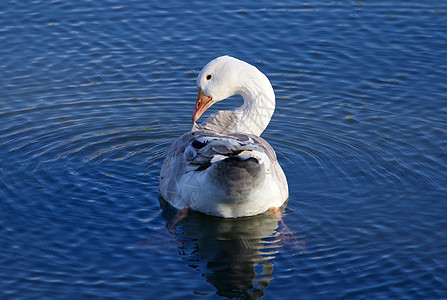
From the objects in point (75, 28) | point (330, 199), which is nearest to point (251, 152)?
point (330, 199)

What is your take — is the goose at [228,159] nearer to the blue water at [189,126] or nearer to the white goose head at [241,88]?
the white goose head at [241,88]

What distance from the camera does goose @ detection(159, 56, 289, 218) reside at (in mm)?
9031

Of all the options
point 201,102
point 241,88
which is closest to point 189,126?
point 201,102

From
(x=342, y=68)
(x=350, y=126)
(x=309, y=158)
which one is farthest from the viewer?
(x=342, y=68)

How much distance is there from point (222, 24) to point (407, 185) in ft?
25.1

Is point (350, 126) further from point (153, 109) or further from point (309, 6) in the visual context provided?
point (309, 6)

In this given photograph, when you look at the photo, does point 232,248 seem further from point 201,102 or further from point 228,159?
point 201,102

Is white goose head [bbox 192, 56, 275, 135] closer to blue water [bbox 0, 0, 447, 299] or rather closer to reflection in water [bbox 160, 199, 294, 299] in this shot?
blue water [bbox 0, 0, 447, 299]

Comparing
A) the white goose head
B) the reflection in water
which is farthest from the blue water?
the white goose head

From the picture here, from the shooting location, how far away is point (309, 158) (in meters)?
11.8

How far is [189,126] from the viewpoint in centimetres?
1295

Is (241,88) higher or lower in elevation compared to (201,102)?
higher

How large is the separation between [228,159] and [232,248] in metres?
1.31

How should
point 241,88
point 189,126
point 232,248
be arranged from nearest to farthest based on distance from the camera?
point 232,248 → point 241,88 → point 189,126
